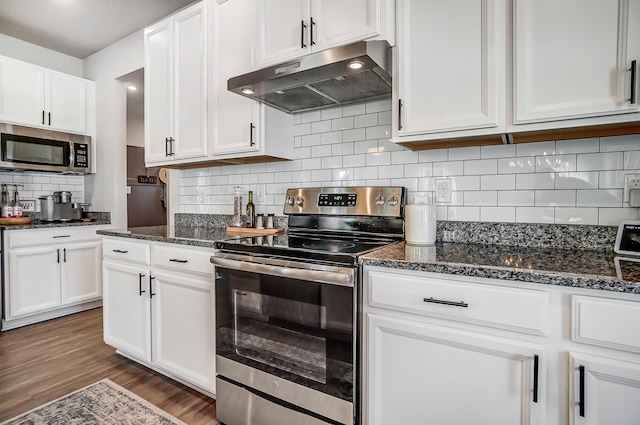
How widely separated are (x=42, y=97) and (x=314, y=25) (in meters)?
3.26

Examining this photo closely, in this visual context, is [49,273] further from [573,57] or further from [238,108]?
[573,57]

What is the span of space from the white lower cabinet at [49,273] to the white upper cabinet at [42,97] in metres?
1.14

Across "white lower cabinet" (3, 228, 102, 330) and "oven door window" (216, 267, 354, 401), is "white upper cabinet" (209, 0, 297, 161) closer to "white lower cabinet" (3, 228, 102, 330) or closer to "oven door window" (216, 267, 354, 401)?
"oven door window" (216, 267, 354, 401)

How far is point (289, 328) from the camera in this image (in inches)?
57.4

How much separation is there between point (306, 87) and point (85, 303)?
133 inches

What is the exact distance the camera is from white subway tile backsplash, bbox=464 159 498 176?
5.31 ft

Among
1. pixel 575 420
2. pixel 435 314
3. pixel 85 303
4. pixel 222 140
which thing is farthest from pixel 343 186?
pixel 85 303

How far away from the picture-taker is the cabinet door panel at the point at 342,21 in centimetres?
150

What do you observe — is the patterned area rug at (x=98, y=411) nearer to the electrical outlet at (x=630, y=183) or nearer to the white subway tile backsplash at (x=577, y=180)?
the white subway tile backsplash at (x=577, y=180)

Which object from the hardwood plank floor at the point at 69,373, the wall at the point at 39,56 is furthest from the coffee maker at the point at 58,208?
the wall at the point at 39,56

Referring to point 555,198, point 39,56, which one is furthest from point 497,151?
point 39,56

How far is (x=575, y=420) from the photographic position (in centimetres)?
98

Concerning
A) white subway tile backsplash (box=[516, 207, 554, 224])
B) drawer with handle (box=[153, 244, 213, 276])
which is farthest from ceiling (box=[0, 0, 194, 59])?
white subway tile backsplash (box=[516, 207, 554, 224])

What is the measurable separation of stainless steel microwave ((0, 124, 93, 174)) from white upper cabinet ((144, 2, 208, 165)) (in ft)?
5.49
